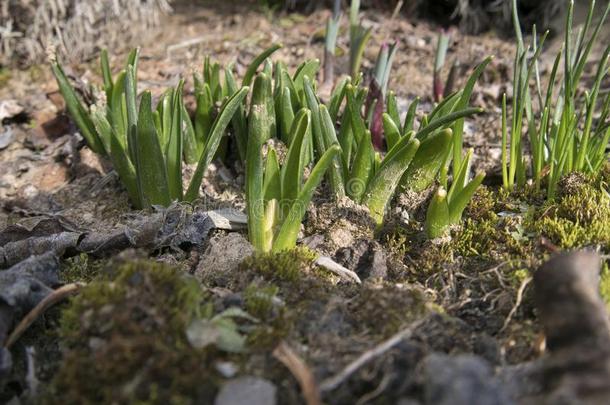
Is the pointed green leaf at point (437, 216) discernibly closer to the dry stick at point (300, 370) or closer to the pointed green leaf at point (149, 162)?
the dry stick at point (300, 370)

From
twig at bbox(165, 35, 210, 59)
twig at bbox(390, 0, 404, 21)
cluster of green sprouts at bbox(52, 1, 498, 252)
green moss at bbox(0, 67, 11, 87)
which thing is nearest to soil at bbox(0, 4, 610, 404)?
cluster of green sprouts at bbox(52, 1, 498, 252)

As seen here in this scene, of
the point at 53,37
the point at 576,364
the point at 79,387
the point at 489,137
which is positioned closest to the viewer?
the point at 576,364

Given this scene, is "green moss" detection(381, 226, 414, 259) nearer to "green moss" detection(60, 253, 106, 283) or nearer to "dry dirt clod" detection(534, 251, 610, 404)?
"dry dirt clod" detection(534, 251, 610, 404)

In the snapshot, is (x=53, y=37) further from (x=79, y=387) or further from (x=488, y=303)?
(x=488, y=303)

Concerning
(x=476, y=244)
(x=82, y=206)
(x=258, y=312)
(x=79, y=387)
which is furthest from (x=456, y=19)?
(x=79, y=387)

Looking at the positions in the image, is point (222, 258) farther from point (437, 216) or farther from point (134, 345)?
point (437, 216)

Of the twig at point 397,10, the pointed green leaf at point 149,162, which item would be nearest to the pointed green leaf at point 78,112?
the pointed green leaf at point 149,162
